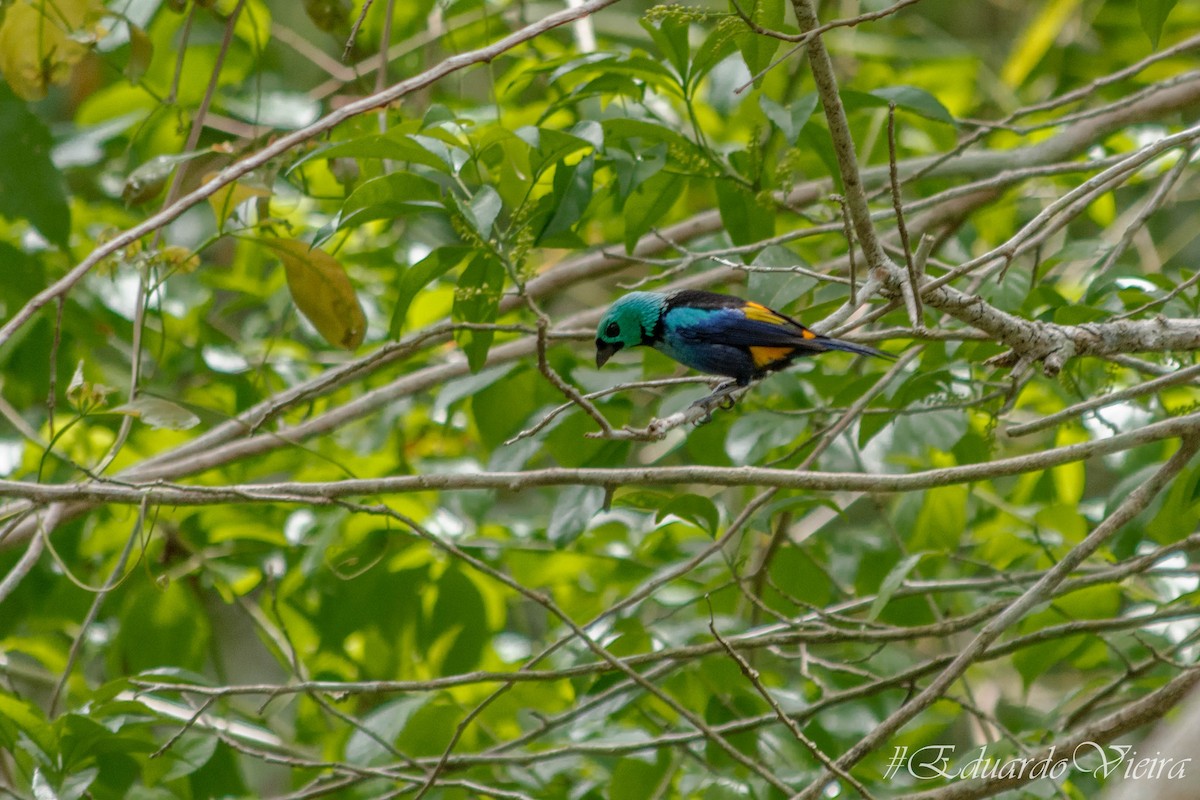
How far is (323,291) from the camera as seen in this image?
3.64 meters

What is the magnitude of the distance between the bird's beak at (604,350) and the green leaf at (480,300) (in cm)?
70

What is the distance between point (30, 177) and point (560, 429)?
2038 mm

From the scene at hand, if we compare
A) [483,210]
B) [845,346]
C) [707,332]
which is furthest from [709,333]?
[483,210]

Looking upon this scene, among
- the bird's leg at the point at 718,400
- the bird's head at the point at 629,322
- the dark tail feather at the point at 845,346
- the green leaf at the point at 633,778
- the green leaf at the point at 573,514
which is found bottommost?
the green leaf at the point at 633,778

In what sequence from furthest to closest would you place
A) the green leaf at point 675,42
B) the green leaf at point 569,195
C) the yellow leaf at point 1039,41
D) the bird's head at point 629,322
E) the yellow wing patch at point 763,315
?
the yellow leaf at point 1039,41, the bird's head at point 629,322, the yellow wing patch at point 763,315, the green leaf at point 675,42, the green leaf at point 569,195

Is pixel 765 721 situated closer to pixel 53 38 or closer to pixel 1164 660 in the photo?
pixel 1164 660

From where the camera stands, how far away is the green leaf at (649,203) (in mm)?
3678

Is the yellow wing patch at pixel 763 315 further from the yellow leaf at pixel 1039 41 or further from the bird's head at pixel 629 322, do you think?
the yellow leaf at pixel 1039 41

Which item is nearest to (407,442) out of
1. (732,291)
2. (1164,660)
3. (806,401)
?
(732,291)

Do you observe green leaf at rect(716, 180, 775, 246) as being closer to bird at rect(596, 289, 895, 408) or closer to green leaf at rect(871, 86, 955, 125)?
bird at rect(596, 289, 895, 408)

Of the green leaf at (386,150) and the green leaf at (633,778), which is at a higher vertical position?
the green leaf at (386,150)

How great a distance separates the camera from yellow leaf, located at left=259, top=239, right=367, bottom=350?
11.9 ft

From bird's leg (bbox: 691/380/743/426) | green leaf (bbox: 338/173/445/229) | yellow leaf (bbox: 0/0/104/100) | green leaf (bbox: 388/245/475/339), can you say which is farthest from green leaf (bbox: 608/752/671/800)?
yellow leaf (bbox: 0/0/104/100)

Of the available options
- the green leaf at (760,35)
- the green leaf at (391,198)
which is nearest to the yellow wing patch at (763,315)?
the green leaf at (760,35)
